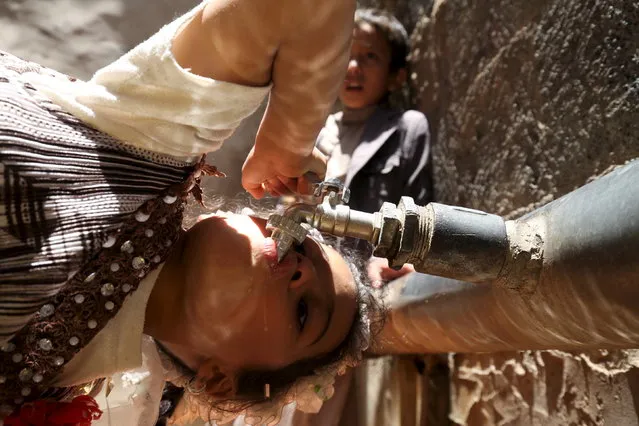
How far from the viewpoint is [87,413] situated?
2.49 feet

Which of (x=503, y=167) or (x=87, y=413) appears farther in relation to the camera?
(x=503, y=167)

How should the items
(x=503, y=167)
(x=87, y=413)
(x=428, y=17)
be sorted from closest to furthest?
1. (x=87, y=413)
2. (x=503, y=167)
3. (x=428, y=17)

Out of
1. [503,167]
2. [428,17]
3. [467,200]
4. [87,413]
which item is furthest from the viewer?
[428,17]

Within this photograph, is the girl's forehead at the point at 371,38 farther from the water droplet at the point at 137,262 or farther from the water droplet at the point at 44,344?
the water droplet at the point at 44,344

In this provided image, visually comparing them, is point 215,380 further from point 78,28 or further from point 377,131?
point 78,28

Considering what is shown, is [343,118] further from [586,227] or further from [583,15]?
[586,227]

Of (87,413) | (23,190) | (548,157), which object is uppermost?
(548,157)

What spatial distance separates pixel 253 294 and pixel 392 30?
49.4 inches

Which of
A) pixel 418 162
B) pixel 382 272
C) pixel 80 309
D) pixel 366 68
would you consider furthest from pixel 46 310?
pixel 366 68

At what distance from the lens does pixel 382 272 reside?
1163mm

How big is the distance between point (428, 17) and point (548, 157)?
823 mm

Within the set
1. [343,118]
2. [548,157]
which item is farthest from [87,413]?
[343,118]

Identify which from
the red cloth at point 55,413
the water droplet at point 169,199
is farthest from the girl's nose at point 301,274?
the red cloth at point 55,413

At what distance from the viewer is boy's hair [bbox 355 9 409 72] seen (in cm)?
181
